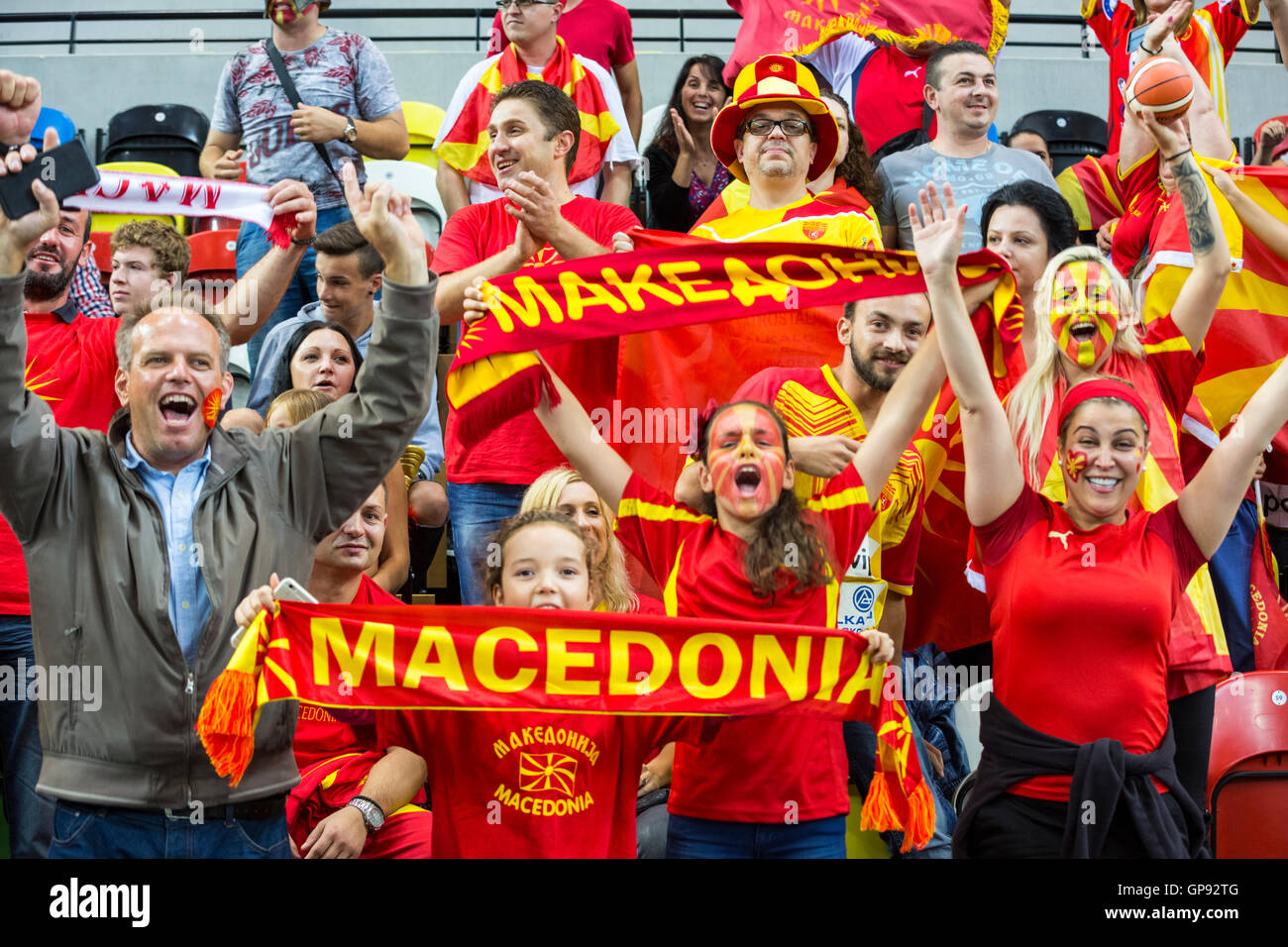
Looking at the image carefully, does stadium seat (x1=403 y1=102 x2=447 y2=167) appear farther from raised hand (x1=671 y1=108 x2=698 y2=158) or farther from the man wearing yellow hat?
the man wearing yellow hat

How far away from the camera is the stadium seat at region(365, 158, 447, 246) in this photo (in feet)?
30.2

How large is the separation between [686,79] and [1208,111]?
8.57 ft

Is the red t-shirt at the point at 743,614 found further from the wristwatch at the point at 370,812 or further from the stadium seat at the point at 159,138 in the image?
the stadium seat at the point at 159,138

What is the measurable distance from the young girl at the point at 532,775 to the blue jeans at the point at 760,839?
164mm

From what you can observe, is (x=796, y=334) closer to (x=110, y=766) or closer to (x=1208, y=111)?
(x=1208, y=111)

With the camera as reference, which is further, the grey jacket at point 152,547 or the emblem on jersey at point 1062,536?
the emblem on jersey at point 1062,536

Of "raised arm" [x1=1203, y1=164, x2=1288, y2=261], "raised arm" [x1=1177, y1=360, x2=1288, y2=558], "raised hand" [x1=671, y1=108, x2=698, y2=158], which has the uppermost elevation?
"raised hand" [x1=671, y1=108, x2=698, y2=158]

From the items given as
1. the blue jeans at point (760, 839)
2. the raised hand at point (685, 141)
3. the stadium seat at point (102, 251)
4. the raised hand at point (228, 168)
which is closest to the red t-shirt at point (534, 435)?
the blue jeans at point (760, 839)

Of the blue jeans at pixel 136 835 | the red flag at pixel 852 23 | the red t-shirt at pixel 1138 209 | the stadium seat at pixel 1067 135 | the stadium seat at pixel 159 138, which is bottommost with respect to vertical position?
the blue jeans at pixel 136 835

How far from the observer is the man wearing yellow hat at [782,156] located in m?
5.23

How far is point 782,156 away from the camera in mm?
5422

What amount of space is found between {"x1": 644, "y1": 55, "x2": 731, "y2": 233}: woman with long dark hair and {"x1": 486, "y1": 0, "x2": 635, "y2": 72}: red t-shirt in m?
0.35

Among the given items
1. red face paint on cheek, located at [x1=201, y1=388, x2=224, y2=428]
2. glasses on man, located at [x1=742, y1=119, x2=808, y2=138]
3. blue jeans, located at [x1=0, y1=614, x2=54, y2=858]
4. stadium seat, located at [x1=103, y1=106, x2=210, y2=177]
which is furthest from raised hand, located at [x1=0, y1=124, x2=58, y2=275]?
stadium seat, located at [x1=103, y1=106, x2=210, y2=177]

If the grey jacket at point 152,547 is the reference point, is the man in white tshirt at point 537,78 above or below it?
above
